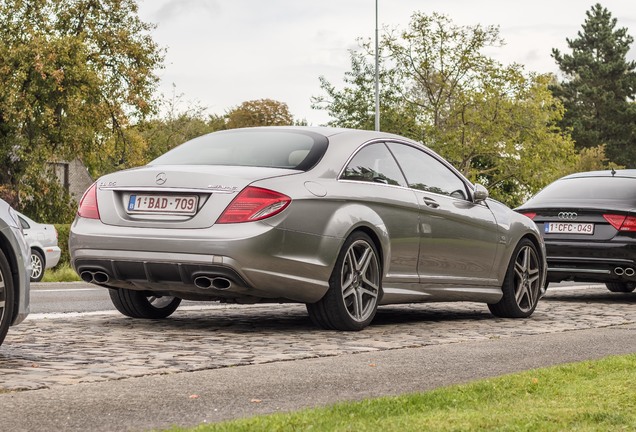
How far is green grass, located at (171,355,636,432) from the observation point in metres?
4.39

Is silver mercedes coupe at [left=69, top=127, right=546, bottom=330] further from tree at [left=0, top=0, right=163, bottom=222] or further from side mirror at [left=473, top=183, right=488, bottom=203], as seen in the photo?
tree at [left=0, top=0, right=163, bottom=222]

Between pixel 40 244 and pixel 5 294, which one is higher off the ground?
pixel 5 294

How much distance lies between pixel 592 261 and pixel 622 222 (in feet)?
1.82

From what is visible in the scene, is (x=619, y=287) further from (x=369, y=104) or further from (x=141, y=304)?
(x=369, y=104)

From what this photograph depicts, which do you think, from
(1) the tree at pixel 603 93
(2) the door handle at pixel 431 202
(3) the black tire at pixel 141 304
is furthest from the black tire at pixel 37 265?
(1) the tree at pixel 603 93

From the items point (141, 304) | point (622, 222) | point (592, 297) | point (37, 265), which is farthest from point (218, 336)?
point (37, 265)

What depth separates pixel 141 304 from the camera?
9.10 m

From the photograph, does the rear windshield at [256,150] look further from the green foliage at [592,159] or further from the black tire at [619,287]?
the green foliage at [592,159]

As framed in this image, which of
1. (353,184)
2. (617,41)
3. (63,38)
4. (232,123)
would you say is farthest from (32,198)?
(617,41)

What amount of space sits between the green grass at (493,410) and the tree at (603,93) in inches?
3031

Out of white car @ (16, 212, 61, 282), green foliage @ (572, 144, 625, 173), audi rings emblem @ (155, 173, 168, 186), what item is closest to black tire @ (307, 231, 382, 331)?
audi rings emblem @ (155, 173, 168, 186)

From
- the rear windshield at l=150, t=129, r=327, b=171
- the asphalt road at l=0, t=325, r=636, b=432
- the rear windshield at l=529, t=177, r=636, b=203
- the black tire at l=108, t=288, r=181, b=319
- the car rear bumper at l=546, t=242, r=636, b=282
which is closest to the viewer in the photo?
the asphalt road at l=0, t=325, r=636, b=432

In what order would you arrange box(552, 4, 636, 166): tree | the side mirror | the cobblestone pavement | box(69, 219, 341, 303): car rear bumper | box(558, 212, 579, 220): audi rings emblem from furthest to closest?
box(552, 4, 636, 166): tree < box(558, 212, 579, 220): audi rings emblem < the side mirror < box(69, 219, 341, 303): car rear bumper < the cobblestone pavement

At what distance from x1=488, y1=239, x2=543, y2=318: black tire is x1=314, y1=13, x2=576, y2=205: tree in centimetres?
3711
